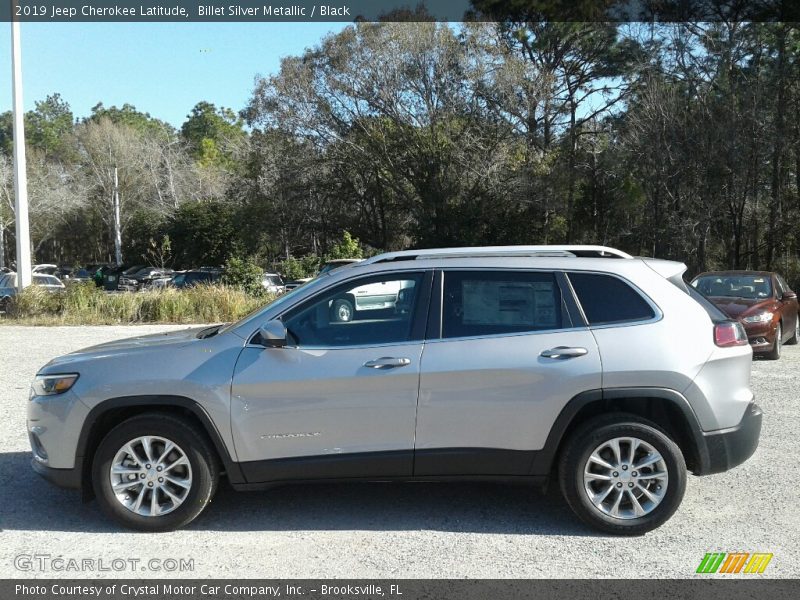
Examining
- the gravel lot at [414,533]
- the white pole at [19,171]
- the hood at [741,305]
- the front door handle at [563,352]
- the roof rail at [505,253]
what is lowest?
the gravel lot at [414,533]

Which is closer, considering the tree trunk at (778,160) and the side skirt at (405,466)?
the side skirt at (405,466)

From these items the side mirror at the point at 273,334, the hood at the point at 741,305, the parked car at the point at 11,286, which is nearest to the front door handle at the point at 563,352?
the side mirror at the point at 273,334

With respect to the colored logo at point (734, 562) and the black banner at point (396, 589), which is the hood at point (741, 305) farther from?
the black banner at point (396, 589)

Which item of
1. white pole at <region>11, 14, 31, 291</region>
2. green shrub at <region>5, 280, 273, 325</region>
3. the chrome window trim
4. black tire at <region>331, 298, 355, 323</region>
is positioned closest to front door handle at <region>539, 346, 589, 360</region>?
the chrome window trim

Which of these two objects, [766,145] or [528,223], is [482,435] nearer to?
[766,145]

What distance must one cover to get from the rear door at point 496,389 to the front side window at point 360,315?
27 centimetres

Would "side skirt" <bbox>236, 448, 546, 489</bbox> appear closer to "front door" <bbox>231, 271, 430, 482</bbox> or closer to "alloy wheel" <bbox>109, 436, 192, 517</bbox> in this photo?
"front door" <bbox>231, 271, 430, 482</bbox>

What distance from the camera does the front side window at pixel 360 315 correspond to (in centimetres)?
480

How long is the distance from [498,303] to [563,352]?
0.52 metres

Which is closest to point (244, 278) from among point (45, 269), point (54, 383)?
point (54, 383)

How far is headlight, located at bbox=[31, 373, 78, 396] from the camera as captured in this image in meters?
4.78

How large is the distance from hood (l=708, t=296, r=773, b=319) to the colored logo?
25.8 feet

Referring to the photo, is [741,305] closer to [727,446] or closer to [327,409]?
[727,446]

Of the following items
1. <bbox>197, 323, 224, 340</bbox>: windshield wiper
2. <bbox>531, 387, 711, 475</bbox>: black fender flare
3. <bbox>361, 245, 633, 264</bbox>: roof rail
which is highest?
<bbox>361, 245, 633, 264</bbox>: roof rail
